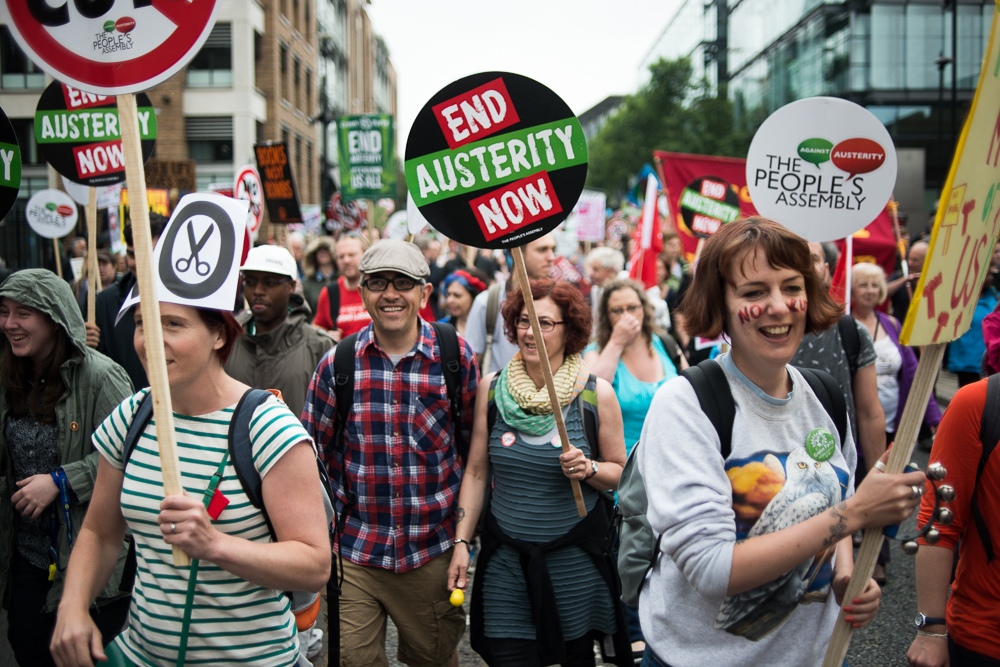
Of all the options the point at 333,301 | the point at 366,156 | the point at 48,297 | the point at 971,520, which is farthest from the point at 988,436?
the point at 366,156

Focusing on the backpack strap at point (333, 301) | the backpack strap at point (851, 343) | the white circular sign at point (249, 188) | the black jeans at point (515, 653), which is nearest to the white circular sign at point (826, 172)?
the backpack strap at point (851, 343)

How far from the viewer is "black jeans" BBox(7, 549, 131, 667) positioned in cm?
294

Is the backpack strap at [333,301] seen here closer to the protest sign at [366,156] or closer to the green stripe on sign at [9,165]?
the protest sign at [366,156]

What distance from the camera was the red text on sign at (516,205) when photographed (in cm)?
288

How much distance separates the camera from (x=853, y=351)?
385 cm

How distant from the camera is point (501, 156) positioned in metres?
2.89

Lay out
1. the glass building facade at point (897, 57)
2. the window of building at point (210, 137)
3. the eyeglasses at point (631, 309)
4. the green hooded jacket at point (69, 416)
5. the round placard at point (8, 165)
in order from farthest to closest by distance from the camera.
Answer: the glass building facade at point (897, 57)
the window of building at point (210, 137)
the eyeglasses at point (631, 309)
the green hooded jacket at point (69, 416)
the round placard at point (8, 165)

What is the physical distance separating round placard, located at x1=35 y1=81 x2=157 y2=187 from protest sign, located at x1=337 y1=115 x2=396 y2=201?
6.13 meters

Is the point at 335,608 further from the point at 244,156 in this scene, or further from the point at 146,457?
the point at 244,156

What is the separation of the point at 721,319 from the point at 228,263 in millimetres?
1310

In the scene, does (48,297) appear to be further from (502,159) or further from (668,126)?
(668,126)

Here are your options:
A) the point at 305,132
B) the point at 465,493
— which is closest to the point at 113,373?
the point at 465,493

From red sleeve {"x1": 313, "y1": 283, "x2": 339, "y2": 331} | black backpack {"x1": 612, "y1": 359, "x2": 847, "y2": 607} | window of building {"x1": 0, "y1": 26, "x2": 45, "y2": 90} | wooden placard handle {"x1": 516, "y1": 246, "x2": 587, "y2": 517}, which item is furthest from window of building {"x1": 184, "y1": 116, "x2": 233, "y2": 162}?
black backpack {"x1": 612, "y1": 359, "x2": 847, "y2": 607}

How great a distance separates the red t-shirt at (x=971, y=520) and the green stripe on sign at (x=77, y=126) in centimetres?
411
